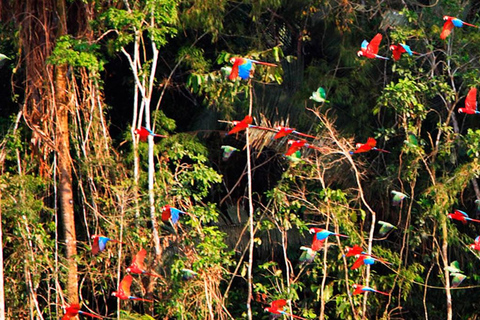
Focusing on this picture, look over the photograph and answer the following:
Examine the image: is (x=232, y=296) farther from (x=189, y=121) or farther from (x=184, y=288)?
(x=189, y=121)

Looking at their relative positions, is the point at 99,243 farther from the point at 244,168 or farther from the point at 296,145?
the point at 244,168

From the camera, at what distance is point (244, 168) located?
8344 mm

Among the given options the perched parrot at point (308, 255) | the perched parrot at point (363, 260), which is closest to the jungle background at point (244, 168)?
the perched parrot at point (308, 255)

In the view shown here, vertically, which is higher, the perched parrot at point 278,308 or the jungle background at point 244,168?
the jungle background at point 244,168

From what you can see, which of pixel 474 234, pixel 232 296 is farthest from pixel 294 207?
pixel 474 234

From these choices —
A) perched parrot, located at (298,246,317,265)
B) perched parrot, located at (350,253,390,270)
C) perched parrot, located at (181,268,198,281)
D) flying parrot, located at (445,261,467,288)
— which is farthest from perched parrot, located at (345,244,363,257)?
perched parrot, located at (181,268,198,281)

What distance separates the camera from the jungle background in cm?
734

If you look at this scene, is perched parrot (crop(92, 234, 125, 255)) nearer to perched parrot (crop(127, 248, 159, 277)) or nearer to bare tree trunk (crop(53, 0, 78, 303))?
perched parrot (crop(127, 248, 159, 277))

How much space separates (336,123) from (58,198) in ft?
7.56

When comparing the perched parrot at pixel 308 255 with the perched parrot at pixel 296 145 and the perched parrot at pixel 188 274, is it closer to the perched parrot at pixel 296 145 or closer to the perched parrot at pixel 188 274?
the perched parrot at pixel 296 145

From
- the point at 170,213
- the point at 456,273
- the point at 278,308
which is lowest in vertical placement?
the point at 278,308

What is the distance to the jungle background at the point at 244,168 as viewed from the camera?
24.1 feet

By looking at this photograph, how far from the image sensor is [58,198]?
7.77 metres

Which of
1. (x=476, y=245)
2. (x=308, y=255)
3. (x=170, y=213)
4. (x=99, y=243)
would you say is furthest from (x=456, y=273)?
(x=99, y=243)
